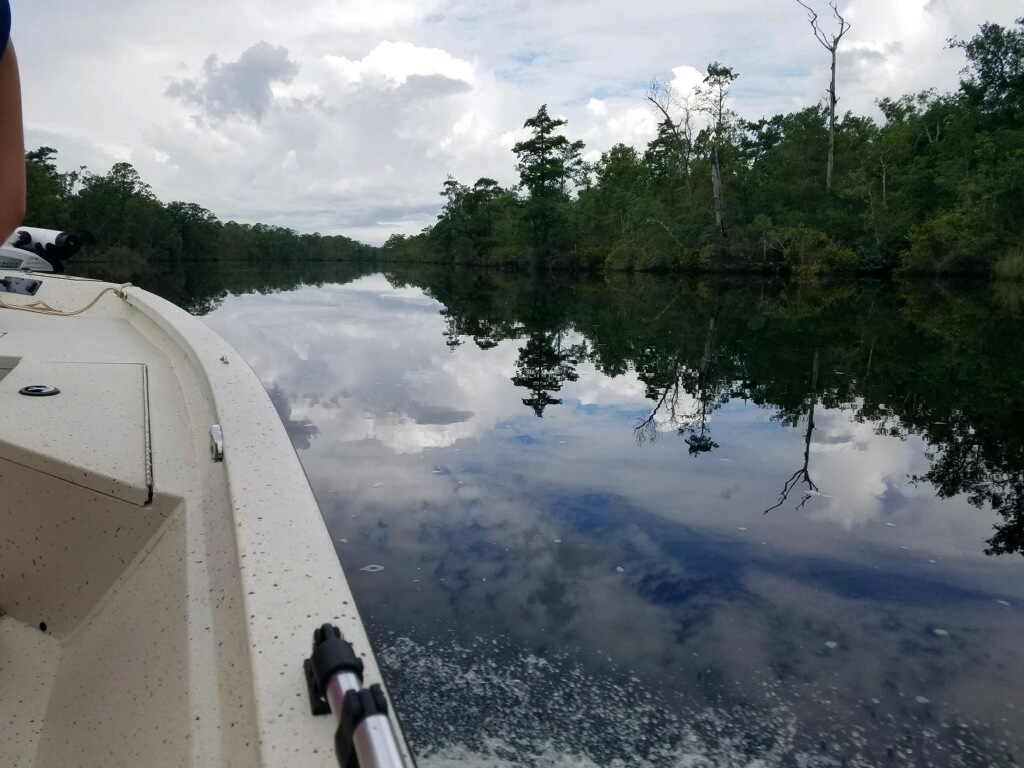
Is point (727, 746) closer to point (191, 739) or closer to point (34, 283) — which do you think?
point (191, 739)

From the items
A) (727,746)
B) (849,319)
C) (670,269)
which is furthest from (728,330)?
(670,269)

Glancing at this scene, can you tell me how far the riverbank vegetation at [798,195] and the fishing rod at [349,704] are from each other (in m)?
17.8

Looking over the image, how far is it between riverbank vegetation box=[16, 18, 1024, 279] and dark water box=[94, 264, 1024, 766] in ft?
47.5

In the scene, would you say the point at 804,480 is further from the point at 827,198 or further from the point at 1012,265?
the point at 827,198

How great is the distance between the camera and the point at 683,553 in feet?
10.2

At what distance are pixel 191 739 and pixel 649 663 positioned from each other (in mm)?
1596

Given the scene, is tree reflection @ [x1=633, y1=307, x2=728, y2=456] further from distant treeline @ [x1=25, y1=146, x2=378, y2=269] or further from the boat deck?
distant treeline @ [x1=25, y1=146, x2=378, y2=269]

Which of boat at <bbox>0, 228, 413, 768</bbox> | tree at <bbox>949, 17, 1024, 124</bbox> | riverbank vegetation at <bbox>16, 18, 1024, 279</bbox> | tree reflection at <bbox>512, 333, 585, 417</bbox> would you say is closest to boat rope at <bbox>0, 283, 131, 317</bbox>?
boat at <bbox>0, 228, 413, 768</bbox>

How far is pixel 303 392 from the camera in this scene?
20.4 feet

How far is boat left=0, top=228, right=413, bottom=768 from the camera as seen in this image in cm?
92

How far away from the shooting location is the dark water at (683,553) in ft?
6.50

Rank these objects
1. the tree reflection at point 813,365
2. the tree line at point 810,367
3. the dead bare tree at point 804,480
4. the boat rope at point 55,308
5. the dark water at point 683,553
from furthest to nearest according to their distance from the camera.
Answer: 1. the tree reflection at point 813,365
2. the tree line at point 810,367
3. the dead bare tree at point 804,480
4. the boat rope at point 55,308
5. the dark water at point 683,553

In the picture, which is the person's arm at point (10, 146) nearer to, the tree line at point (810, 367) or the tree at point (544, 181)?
the tree line at point (810, 367)

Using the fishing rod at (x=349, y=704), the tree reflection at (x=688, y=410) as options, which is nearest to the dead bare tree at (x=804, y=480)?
the tree reflection at (x=688, y=410)
